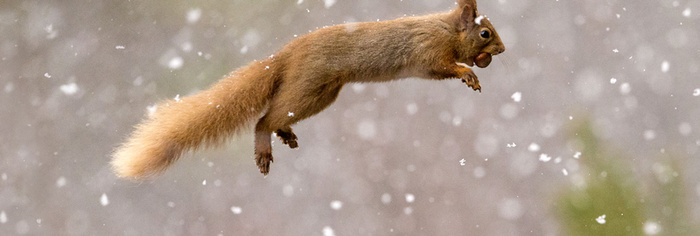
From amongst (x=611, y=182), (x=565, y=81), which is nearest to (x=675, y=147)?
(x=611, y=182)

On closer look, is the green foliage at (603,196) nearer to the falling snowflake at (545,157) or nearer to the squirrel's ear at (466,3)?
the falling snowflake at (545,157)

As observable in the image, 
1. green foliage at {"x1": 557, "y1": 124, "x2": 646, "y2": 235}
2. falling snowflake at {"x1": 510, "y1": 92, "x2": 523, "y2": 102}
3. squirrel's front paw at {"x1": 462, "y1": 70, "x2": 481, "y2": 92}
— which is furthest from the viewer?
green foliage at {"x1": 557, "y1": 124, "x2": 646, "y2": 235}

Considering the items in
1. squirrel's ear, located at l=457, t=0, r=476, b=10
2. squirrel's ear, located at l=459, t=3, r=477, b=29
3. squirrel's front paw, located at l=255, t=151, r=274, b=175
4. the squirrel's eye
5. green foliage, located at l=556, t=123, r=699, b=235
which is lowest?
squirrel's front paw, located at l=255, t=151, r=274, b=175

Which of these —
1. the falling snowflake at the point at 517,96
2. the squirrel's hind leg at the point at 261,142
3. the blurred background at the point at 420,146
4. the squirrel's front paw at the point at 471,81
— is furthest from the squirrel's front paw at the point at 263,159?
the falling snowflake at the point at 517,96

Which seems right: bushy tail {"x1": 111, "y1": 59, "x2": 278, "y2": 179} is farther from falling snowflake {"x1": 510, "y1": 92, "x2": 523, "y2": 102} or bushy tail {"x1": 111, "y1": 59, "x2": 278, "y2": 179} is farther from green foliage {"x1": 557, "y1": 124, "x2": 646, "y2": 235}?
green foliage {"x1": 557, "y1": 124, "x2": 646, "y2": 235}

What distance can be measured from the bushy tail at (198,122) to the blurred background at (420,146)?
0.75 meters

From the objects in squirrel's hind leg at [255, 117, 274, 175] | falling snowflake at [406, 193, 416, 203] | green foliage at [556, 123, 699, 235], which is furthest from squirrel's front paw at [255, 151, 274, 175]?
green foliage at [556, 123, 699, 235]

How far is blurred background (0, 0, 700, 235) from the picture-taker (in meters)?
1.65

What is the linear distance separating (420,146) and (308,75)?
104 cm

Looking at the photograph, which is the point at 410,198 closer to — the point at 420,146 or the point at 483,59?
the point at 420,146

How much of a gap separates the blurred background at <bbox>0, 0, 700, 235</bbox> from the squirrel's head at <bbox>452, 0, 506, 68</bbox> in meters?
0.77

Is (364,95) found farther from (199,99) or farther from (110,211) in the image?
(199,99)

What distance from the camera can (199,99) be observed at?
2.71ft

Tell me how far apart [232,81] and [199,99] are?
46mm
